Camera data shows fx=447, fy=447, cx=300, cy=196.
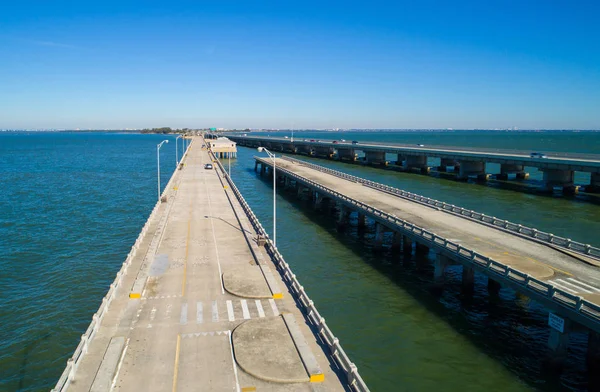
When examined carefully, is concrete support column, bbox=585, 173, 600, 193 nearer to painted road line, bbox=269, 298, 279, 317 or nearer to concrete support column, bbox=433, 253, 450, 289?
concrete support column, bbox=433, 253, 450, 289

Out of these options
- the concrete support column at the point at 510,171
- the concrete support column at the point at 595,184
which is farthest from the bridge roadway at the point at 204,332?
the concrete support column at the point at 510,171

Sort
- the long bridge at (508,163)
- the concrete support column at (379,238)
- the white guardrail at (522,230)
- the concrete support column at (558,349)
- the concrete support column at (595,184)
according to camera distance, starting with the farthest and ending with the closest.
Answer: the long bridge at (508,163)
the concrete support column at (595,184)
the concrete support column at (379,238)
the white guardrail at (522,230)
the concrete support column at (558,349)

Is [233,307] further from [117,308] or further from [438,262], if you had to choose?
[438,262]

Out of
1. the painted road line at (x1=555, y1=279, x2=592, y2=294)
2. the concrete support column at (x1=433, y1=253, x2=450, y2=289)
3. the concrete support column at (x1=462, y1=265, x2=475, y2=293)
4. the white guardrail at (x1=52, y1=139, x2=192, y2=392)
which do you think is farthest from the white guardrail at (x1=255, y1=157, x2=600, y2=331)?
the white guardrail at (x1=52, y1=139, x2=192, y2=392)

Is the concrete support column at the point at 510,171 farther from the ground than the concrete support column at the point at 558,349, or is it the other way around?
the concrete support column at the point at 510,171

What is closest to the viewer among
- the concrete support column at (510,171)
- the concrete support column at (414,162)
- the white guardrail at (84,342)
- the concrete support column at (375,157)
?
the white guardrail at (84,342)

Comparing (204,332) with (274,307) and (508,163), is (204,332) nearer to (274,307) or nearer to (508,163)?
(274,307)

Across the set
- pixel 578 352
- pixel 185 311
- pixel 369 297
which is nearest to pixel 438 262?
pixel 369 297

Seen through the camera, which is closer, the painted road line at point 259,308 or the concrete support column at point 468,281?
the painted road line at point 259,308

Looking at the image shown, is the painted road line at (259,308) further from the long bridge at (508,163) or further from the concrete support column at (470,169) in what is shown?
the concrete support column at (470,169)
